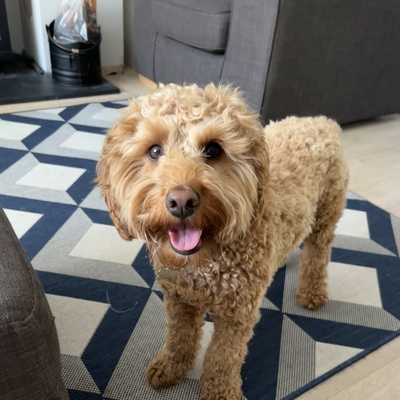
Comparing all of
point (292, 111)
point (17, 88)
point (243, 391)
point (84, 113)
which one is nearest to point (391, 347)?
point (243, 391)

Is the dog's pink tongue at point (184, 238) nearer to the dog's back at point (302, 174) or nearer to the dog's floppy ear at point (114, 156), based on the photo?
the dog's floppy ear at point (114, 156)

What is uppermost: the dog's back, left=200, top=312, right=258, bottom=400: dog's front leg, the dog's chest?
the dog's back

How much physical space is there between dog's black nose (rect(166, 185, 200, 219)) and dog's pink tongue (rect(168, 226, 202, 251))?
0.06 meters

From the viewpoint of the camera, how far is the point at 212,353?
3.67ft

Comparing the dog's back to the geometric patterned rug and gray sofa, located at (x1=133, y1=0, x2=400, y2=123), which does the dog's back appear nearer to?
the geometric patterned rug

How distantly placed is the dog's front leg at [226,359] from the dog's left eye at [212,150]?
0.40 metres

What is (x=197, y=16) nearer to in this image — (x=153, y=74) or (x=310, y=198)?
(x=153, y=74)

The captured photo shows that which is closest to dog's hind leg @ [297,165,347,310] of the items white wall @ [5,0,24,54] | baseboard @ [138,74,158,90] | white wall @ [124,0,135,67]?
baseboard @ [138,74,158,90]

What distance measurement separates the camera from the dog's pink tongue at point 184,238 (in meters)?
0.83

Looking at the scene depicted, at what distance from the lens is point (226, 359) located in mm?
1097

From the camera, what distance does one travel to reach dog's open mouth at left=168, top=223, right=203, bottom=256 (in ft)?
2.74

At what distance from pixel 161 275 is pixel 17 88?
2.45 meters

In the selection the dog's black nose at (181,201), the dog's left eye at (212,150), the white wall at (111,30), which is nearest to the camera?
the dog's black nose at (181,201)

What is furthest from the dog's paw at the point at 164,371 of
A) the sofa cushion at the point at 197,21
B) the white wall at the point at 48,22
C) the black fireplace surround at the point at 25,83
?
the white wall at the point at 48,22
